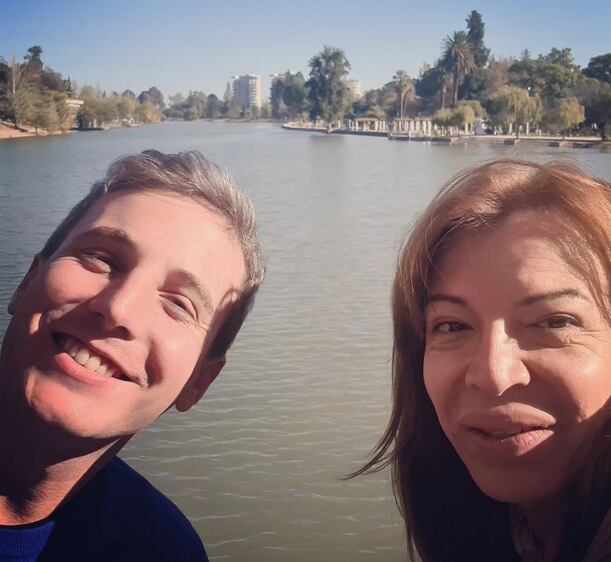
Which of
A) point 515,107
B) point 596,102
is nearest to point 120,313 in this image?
point 596,102

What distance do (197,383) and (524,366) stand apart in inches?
35.3

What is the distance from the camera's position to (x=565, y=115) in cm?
6506

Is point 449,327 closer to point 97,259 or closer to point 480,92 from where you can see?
point 97,259

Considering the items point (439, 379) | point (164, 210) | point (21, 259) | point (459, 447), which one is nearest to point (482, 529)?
point (459, 447)

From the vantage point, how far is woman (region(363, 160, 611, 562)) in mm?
1523

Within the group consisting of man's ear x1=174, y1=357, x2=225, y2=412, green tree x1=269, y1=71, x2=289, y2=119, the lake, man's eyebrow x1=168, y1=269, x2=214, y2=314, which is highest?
green tree x1=269, y1=71, x2=289, y2=119

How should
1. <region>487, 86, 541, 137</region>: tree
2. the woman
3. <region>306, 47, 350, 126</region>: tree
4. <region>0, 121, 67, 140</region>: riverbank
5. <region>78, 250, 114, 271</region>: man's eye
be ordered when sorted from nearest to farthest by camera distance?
the woman < <region>78, 250, 114, 271</region>: man's eye < <region>487, 86, 541, 137</region>: tree < <region>0, 121, 67, 140</region>: riverbank < <region>306, 47, 350, 126</region>: tree

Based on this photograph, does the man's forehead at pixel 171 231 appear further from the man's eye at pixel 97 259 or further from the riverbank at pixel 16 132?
the riverbank at pixel 16 132

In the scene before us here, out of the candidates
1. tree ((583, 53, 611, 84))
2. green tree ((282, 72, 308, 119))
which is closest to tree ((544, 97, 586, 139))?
tree ((583, 53, 611, 84))

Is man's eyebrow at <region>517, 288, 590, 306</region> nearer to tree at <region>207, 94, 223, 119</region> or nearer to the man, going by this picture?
the man

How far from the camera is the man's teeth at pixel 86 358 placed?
170 centimetres

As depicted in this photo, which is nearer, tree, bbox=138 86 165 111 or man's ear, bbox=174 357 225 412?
man's ear, bbox=174 357 225 412

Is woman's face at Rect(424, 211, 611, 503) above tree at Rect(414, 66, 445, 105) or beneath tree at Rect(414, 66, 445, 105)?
beneath

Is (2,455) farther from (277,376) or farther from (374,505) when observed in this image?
(277,376)
